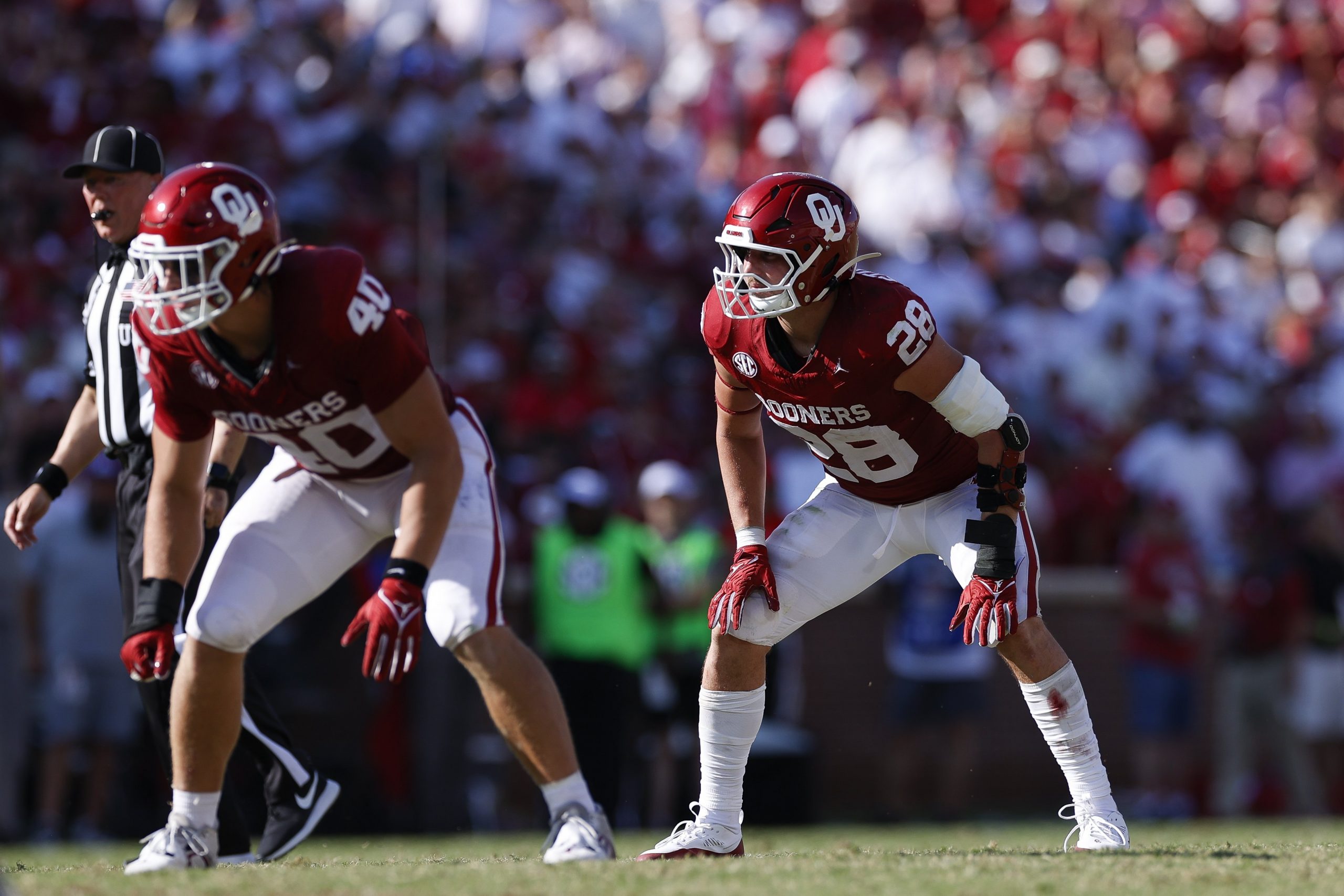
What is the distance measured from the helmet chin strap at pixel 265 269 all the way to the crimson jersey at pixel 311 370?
6 cm

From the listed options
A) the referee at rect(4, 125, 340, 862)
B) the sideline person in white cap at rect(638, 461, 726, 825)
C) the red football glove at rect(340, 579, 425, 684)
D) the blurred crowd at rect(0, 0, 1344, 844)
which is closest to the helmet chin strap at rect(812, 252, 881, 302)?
the red football glove at rect(340, 579, 425, 684)

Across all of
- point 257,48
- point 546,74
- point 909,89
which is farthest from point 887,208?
point 257,48

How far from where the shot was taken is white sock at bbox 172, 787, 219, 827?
15.7 ft

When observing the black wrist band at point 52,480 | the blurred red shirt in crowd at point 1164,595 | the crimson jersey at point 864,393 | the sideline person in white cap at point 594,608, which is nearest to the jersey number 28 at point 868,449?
the crimson jersey at point 864,393

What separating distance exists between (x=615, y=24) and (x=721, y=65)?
1295mm

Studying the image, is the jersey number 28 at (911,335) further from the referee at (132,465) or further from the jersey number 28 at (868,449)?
the referee at (132,465)

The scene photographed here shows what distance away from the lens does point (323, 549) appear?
4980mm

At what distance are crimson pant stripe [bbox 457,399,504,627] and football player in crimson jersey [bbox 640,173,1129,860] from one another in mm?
670

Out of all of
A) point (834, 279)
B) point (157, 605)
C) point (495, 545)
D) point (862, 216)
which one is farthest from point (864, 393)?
point (862, 216)

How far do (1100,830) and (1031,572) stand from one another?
0.81 m

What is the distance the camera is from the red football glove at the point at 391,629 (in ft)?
14.5

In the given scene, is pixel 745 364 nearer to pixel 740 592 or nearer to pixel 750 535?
pixel 750 535

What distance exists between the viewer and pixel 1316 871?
464 cm

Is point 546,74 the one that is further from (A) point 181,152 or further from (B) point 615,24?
(A) point 181,152
